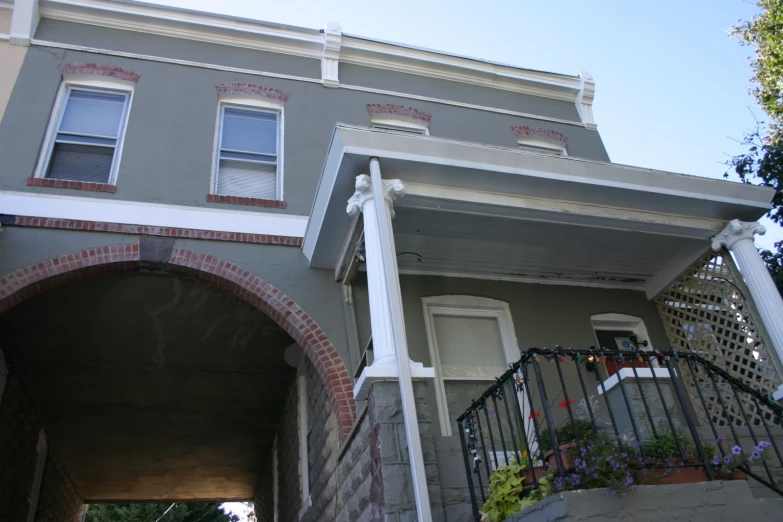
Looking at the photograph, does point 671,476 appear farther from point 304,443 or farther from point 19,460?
point 19,460

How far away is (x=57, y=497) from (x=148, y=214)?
6908 millimetres

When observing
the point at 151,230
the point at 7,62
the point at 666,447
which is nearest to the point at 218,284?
the point at 151,230

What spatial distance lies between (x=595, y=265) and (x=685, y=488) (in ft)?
14.0

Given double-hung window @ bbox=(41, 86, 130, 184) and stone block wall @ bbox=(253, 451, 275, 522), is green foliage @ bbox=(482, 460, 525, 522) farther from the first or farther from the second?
stone block wall @ bbox=(253, 451, 275, 522)

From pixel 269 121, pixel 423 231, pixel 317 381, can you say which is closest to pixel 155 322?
pixel 317 381

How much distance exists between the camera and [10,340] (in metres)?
8.02

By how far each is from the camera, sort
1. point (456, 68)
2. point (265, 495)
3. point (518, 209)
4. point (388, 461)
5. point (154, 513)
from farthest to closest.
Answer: point (154, 513) < point (265, 495) < point (456, 68) < point (518, 209) < point (388, 461)

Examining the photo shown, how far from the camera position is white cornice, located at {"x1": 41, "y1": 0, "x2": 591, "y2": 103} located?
28.3 ft

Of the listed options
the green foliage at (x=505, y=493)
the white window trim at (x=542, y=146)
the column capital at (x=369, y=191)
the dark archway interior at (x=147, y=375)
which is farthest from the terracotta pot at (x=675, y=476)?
the white window trim at (x=542, y=146)

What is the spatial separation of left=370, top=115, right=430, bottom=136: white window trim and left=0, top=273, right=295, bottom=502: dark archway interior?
3.22 meters

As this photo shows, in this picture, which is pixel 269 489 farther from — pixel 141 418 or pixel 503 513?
pixel 503 513

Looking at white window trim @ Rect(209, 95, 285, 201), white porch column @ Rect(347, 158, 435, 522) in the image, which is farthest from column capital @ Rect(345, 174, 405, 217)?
white window trim @ Rect(209, 95, 285, 201)

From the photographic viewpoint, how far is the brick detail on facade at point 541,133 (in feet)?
31.9

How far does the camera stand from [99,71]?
8109mm
